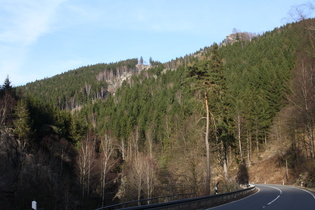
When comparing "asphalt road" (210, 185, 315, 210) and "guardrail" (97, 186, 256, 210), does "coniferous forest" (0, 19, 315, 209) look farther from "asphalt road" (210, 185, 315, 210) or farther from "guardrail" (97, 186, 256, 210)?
"asphalt road" (210, 185, 315, 210)

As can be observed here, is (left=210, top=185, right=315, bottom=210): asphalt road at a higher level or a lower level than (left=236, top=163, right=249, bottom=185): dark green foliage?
higher

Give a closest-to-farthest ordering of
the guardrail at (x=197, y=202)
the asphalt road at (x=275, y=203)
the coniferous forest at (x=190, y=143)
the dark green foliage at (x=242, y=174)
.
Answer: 1. the guardrail at (x=197, y=202)
2. the asphalt road at (x=275, y=203)
3. the coniferous forest at (x=190, y=143)
4. the dark green foliage at (x=242, y=174)

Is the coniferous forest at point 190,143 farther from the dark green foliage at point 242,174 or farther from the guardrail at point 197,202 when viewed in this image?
Answer: the guardrail at point 197,202

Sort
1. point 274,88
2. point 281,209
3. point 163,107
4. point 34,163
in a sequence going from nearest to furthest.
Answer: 1. point 281,209
2. point 34,163
3. point 274,88
4. point 163,107

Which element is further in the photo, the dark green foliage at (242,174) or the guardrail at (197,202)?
the dark green foliage at (242,174)

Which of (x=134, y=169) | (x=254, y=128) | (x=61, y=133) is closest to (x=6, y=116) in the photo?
(x=61, y=133)

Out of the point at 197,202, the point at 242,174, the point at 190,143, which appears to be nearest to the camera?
the point at 197,202

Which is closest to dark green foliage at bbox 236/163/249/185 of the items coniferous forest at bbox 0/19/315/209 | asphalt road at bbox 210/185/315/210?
coniferous forest at bbox 0/19/315/209

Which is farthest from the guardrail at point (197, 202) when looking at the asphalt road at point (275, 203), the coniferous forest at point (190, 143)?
the coniferous forest at point (190, 143)

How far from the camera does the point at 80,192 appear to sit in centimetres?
4031

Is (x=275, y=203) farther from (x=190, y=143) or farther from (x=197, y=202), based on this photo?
(x=190, y=143)

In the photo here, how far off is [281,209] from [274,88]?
5097cm

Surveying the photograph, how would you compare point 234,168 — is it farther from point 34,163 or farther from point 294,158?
point 34,163

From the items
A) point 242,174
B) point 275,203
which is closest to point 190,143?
point 275,203
